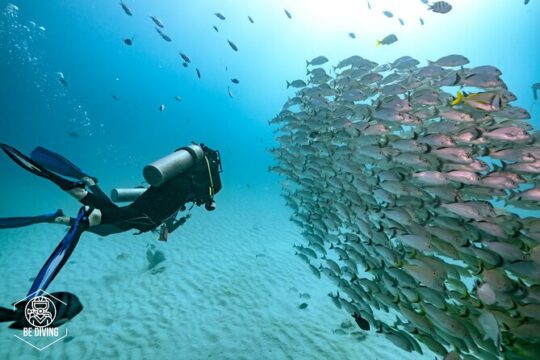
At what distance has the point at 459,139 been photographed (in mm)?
4582

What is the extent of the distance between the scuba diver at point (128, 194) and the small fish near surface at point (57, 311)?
0.25m

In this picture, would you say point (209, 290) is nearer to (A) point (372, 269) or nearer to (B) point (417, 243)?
(A) point (372, 269)

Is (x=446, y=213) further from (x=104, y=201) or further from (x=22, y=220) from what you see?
(x=22, y=220)

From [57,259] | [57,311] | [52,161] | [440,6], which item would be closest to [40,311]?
[57,311]

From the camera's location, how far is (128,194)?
6.12 m


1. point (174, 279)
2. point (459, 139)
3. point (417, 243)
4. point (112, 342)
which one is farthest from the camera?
point (174, 279)

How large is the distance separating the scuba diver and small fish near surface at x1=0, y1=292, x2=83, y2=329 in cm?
25

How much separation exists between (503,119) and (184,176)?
5.46 m

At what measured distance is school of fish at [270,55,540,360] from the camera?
3.56m

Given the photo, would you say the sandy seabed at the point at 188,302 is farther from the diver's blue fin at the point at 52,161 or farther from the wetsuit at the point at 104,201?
the diver's blue fin at the point at 52,161

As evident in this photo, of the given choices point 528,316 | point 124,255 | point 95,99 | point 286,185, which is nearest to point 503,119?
point 528,316

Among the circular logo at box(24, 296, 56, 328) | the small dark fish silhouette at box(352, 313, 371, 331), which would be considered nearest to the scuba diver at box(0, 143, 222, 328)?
the circular logo at box(24, 296, 56, 328)

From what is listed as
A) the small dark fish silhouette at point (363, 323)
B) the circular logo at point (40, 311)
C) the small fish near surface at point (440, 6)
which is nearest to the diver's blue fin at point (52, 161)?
the circular logo at point (40, 311)

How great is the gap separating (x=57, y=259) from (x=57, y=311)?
579mm
